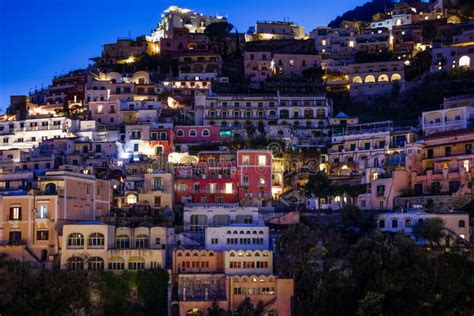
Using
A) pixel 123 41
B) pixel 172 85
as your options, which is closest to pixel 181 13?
pixel 123 41

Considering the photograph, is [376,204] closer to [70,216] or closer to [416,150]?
[416,150]

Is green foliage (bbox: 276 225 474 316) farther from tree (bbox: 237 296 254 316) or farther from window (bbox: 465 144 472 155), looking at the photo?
window (bbox: 465 144 472 155)

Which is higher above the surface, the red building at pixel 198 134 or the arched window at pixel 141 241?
the red building at pixel 198 134

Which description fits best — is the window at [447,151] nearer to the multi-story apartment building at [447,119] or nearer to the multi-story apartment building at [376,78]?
the multi-story apartment building at [447,119]

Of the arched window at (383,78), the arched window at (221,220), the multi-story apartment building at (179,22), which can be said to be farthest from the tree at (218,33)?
the arched window at (221,220)

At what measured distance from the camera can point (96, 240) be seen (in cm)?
5469

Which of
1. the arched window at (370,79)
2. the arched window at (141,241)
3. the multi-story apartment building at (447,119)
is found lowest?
the arched window at (141,241)

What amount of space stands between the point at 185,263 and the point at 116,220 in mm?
7036

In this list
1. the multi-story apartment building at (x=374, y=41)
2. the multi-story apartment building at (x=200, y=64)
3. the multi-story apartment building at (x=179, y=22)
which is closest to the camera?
the multi-story apartment building at (x=200, y=64)

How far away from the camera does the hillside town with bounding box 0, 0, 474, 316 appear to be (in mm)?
54406

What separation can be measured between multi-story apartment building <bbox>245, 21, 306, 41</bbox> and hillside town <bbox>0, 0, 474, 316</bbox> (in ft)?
0.75

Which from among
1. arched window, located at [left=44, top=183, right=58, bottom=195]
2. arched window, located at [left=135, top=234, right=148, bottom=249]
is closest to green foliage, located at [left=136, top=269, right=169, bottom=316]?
arched window, located at [left=135, top=234, right=148, bottom=249]

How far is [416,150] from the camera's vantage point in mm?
64812

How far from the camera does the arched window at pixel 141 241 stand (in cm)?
5612
